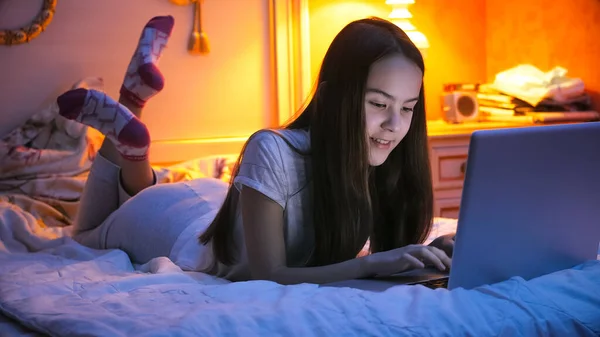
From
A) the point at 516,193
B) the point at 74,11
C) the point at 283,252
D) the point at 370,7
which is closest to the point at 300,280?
the point at 283,252

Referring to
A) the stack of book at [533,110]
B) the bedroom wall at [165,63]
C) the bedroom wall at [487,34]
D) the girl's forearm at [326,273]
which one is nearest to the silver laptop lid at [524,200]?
the girl's forearm at [326,273]

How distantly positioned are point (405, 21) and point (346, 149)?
178 cm

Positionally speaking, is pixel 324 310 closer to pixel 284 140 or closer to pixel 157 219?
pixel 284 140

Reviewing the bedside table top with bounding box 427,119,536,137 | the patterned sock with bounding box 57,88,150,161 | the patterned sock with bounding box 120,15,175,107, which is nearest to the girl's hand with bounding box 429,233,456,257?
the patterned sock with bounding box 57,88,150,161

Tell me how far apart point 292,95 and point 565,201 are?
6.83ft

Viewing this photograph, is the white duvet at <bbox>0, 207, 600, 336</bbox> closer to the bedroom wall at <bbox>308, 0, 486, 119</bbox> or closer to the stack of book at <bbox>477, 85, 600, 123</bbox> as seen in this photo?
the stack of book at <bbox>477, 85, 600, 123</bbox>

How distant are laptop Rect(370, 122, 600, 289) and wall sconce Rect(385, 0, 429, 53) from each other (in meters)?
1.89

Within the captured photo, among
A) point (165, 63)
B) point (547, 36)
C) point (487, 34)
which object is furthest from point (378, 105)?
point (487, 34)

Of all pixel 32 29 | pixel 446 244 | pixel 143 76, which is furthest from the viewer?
pixel 32 29

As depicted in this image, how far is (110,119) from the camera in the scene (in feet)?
6.91

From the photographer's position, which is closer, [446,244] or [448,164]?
[446,244]

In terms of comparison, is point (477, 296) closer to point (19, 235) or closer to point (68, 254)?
point (68, 254)

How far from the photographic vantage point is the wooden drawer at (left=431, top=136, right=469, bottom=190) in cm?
287

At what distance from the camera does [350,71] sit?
139 cm
